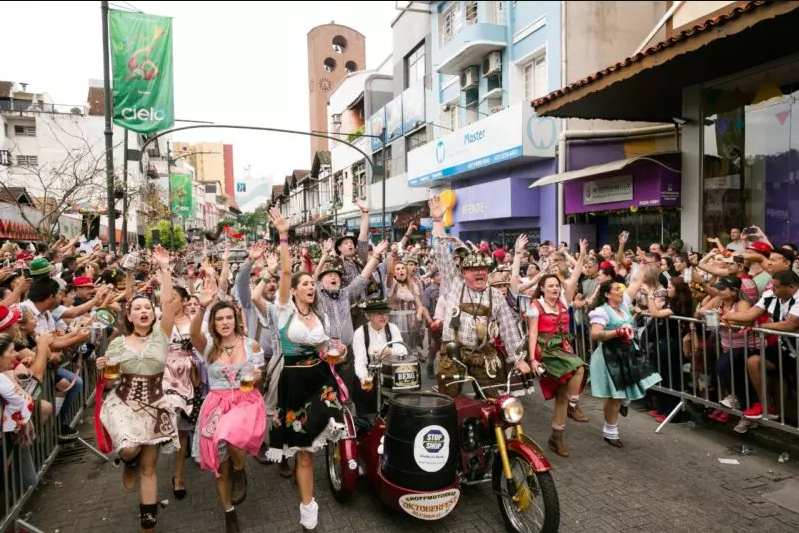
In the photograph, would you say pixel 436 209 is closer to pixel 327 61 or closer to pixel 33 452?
pixel 33 452

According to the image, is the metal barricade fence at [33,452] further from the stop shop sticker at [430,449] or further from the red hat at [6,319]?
the stop shop sticker at [430,449]

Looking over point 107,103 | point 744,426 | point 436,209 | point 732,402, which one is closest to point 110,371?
point 436,209

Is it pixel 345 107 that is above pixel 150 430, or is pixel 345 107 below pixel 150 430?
above

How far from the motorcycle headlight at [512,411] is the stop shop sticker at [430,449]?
478 mm

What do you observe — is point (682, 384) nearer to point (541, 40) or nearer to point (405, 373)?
point (405, 373)

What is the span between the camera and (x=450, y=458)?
3.74m

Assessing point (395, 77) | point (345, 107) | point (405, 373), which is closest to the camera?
point (405, 373)

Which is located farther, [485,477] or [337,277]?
[337,277]

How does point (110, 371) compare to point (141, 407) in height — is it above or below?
above

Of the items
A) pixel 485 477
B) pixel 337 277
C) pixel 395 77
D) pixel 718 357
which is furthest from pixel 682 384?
pixel 395 77

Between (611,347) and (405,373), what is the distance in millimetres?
2392

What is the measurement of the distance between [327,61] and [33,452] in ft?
183

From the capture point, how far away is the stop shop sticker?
366 cm

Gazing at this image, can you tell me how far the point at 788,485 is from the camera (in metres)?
4.56
